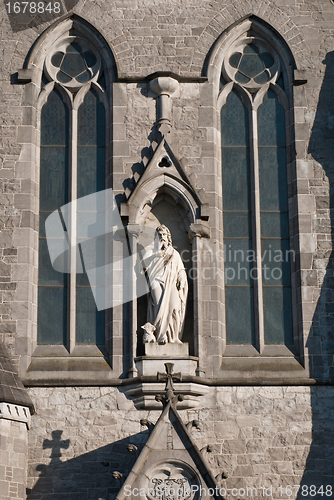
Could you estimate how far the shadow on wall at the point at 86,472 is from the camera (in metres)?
14.2

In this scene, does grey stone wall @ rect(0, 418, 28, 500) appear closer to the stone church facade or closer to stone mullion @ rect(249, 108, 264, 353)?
the stone church facade

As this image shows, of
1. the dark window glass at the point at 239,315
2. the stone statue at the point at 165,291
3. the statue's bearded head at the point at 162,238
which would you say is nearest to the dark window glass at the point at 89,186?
the stone statue at the point at 165,291

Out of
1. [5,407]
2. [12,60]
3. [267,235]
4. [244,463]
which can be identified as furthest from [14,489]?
[12,60]

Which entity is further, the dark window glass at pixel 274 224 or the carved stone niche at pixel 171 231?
the dark window glass at pixel 274 224

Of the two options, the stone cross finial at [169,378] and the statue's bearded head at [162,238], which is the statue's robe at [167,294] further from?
the stone cross finial at [169,378]

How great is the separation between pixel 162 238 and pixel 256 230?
1.64 m

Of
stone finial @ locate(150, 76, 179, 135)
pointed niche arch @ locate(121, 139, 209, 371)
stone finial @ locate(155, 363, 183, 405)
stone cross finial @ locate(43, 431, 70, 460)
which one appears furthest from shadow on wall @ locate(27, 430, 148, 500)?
stone finial @ locate(150, 76, 179, 135)

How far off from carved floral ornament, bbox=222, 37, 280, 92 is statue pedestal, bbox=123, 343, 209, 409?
15.5 ft

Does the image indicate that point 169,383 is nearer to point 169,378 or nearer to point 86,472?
point 169,378

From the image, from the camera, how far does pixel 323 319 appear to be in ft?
50.0

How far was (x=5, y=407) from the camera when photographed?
45.1 feet

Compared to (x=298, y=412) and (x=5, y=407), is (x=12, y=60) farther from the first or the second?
(x=298, y=412)

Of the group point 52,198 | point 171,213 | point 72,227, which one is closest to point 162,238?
point 171,213

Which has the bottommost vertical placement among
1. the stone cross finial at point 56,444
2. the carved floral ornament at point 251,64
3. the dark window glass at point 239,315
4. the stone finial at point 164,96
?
the stone cross finial at point 56,444
